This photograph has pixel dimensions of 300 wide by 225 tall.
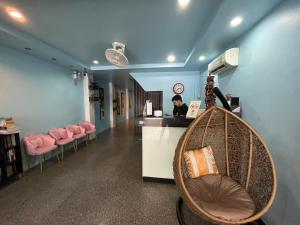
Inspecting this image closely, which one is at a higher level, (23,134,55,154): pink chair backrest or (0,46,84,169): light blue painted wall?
(0,46,84,169): light blue painted wall

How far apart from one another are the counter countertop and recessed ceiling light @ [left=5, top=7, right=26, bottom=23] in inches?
87.8

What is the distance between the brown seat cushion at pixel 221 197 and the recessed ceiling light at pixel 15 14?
2.99 metres

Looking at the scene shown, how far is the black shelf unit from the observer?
2361 mm

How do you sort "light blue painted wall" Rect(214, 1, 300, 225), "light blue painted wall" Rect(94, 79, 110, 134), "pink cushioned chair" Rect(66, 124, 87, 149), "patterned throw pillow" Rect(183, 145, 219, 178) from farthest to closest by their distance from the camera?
"light blue painted wall" Rect(94, 79, 110, 134), "pink cushioned chair" Rect(66, 124, 87, 149), "patterned throw pillow" Rect(183, 145, 219, 178), "light blue painted wall" Rect(214, 1, 300, 225)

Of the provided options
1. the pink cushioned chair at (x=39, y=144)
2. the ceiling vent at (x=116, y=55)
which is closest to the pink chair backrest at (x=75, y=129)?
the pink cushioned chair at (x=39, y=144)

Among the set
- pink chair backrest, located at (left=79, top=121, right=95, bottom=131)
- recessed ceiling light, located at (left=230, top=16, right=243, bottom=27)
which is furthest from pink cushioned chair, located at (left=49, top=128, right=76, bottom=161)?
recessed ceiling light, located at (left=230, top=16, right=243, bottom=27)

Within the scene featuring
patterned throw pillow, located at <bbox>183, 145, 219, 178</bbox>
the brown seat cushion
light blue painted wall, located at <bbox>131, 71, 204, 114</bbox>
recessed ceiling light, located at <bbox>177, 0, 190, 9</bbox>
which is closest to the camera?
the brown seat cushion

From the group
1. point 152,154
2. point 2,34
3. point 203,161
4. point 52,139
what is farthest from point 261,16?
point 52,139

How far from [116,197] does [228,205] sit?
155 cm

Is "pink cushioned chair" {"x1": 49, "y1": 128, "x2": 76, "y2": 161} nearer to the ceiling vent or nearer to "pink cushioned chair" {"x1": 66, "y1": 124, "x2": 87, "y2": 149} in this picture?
"pink cushioned chair" {"x1": 66, "y1": 124, "x2": 87, "y2": 149}

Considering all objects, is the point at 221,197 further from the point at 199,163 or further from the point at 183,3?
the point at 183,3

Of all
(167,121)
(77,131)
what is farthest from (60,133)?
(167,121)

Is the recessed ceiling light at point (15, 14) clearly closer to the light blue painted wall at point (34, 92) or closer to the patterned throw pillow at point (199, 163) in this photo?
the light blue painted wall at point (34, 92)

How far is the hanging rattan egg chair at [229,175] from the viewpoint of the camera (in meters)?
1.20
